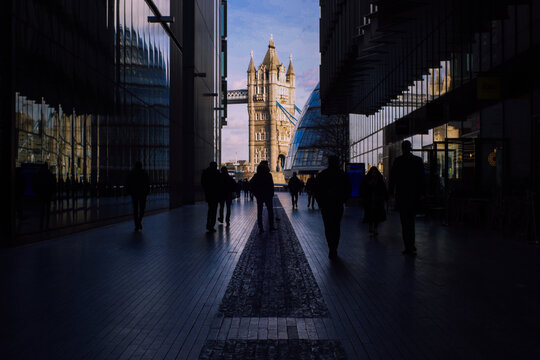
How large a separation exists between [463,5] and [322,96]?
1700 cm

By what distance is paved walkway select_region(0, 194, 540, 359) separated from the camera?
4.07 m

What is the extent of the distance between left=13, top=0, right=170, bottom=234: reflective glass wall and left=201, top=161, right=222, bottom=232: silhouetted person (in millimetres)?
3522

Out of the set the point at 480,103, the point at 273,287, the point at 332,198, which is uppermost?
the point at 480,103

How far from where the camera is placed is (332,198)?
9305 mm

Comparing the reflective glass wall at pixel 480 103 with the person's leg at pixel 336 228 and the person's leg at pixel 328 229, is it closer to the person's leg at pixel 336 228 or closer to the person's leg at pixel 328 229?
the person's leg at pixel 336 228

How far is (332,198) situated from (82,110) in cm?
871

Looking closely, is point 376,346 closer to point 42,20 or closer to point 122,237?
point 122,237

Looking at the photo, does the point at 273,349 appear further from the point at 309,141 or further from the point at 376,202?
the point at 309,141

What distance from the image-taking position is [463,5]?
17000mm

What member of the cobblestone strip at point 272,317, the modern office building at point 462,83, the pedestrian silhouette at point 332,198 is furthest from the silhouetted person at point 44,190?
the modern office building at point 462,83

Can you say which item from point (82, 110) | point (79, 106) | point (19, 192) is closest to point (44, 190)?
point (19, 192)

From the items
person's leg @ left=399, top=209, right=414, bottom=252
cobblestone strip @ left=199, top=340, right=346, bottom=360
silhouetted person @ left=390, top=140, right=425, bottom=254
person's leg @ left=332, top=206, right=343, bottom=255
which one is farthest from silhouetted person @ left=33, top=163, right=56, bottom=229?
cobblestone strip @ left=199, top=340, right=346, bottom=360

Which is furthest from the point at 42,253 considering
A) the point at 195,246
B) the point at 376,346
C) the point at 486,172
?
the point at 486,172

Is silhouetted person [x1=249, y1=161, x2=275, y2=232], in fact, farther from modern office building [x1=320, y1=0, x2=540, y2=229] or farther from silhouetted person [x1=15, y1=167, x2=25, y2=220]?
modern office building [x1=320, y1=0, x2=540, y2=229]
